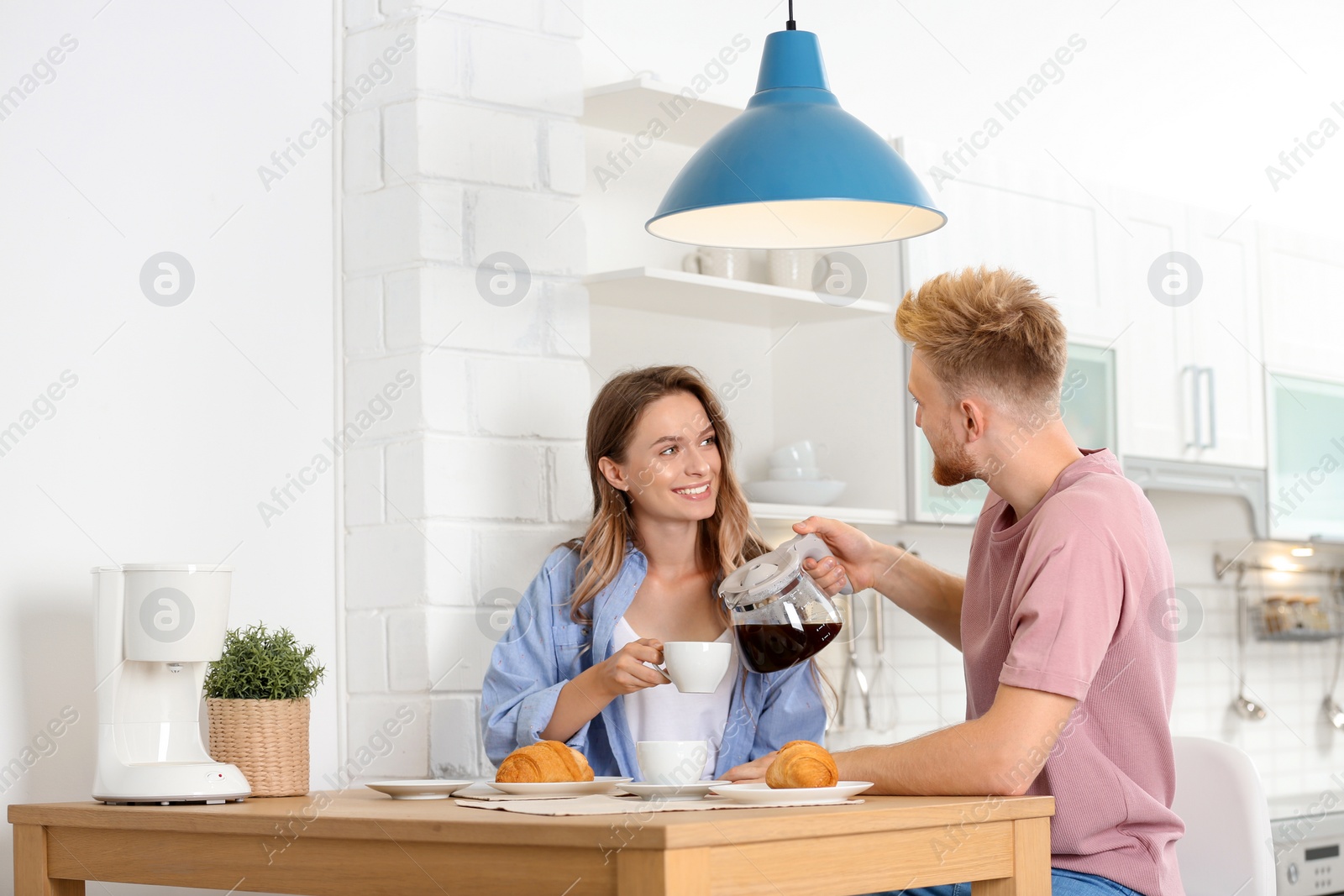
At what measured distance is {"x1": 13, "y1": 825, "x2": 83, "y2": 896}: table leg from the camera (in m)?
1.86

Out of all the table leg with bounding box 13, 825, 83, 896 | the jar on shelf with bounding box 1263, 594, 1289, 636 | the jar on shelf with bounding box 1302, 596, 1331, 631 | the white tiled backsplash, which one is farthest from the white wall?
the jar on shelf with bounding box 1302, 596, 1331, 631

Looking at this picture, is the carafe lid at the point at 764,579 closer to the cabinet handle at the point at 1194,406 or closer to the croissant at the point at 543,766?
the croissant at the point at 543,766

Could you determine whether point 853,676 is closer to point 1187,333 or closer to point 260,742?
point 1187,333

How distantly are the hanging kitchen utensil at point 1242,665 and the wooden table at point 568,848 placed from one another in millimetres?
3098

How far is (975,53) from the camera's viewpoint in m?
3.66

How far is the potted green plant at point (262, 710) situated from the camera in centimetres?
196

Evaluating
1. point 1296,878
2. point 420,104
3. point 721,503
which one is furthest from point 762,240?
point 1296,878

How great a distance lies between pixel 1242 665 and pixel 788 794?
334 cm

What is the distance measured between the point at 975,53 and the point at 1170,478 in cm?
114

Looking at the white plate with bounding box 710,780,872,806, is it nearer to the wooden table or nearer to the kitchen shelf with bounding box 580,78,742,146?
the wooden table

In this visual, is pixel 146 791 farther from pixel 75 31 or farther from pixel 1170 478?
pixel 1170 478

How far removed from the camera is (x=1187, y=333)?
3.62m

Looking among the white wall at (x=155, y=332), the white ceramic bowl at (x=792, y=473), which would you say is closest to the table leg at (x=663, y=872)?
the white wall at (x=155, y=332)

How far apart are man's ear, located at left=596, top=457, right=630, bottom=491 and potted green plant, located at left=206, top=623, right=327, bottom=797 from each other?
1.79ft
